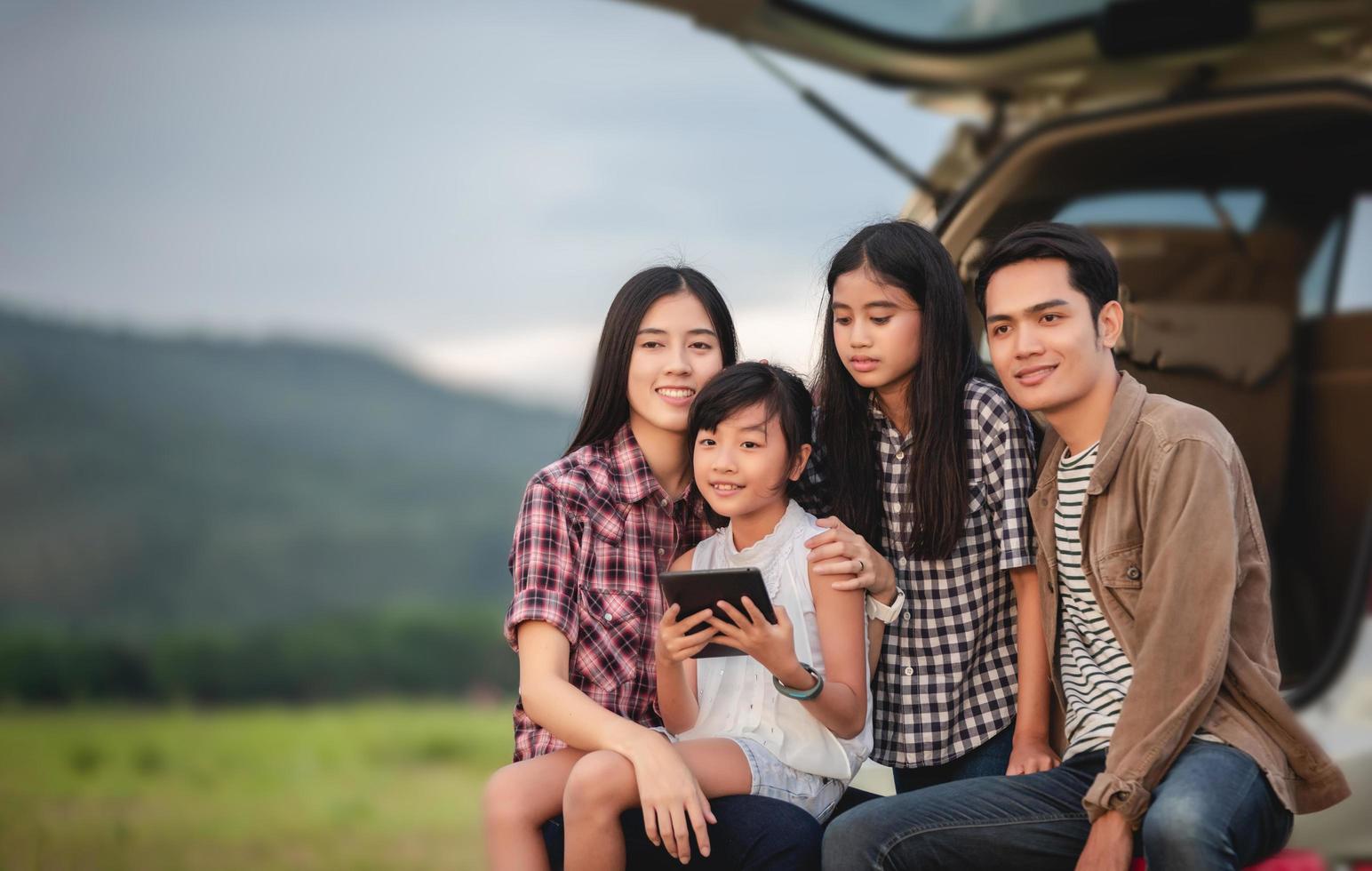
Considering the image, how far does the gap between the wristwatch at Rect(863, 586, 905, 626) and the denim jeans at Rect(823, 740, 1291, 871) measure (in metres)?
0.20

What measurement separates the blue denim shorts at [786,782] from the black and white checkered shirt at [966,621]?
14cm

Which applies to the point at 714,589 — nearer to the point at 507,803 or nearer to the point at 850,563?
the point at 850,563

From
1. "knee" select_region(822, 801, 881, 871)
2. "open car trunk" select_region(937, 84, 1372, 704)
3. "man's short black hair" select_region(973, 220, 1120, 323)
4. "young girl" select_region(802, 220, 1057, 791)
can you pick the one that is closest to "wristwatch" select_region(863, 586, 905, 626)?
"young girl" select_region(802, 220, 1057, 791)

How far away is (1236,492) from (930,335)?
1.28ft

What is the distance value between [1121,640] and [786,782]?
39cm

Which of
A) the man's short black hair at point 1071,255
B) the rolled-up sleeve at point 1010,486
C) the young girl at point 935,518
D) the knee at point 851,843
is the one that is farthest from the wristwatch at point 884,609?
the man's short black hair at point 1071,255

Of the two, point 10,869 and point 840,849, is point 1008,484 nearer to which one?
point 840,849

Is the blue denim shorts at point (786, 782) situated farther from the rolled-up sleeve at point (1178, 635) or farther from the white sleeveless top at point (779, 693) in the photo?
the rolled-up sleeve at point (1178, 635)

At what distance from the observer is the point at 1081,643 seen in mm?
1469

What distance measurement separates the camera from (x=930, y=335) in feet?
5.18

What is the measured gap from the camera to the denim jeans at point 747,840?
1.39 m

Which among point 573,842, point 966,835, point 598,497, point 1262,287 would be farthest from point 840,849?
point 1262,287

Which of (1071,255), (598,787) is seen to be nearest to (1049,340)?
(1071,255)

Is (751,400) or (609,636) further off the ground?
(751,400)
